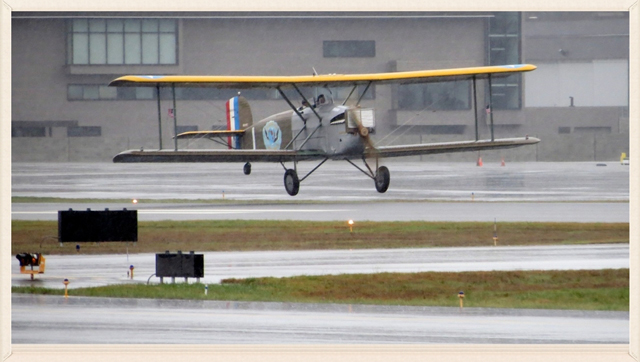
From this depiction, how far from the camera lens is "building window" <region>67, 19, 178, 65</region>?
63.5 metres

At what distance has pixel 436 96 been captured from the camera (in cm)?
6838

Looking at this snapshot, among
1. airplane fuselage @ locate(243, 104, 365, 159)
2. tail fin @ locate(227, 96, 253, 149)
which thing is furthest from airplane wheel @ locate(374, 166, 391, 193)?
tail fin @ locate(227, 96, 253, 149)

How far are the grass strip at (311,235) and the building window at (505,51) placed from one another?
1856 inches

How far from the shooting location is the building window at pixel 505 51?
223 feet

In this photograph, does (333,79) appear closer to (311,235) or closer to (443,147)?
(443,147)

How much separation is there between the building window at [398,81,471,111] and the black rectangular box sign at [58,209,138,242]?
50621 mm

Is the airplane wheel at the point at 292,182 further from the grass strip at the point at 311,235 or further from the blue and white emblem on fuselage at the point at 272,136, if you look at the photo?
the grass strip at the point at 311,235

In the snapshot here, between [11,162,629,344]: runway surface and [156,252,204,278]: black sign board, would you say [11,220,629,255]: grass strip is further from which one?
[156,252,204,278]: black sign board

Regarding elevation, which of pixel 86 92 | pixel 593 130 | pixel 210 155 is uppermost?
pixel 86 92

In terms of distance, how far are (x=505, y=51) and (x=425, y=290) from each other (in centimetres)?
5667

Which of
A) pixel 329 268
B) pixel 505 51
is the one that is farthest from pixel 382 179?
pixel 505 51

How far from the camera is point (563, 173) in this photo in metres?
47.2

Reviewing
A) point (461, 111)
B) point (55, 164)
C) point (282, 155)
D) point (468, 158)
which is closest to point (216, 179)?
point (282, 155)

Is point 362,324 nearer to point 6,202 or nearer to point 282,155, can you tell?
point 6,202
